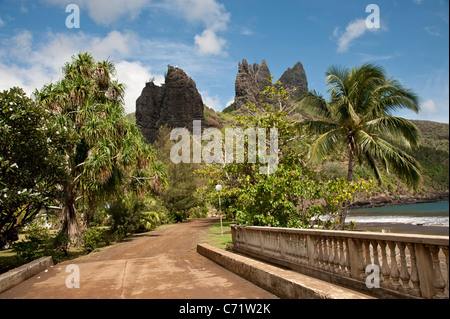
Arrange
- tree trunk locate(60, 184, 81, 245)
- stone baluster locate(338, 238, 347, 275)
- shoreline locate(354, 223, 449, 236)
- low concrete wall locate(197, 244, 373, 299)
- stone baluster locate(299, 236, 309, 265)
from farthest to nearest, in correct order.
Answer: shoreline locate(354, 223, 449, 236) → tree trunk locate(60, 184, 81, 245) → stone baluster locate(299, 236, 309, 265) → stone baluster locate(338, 238, 347, 275) → low concrete wall locate(197, 244, 373, 299)

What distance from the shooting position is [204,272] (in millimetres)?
7621

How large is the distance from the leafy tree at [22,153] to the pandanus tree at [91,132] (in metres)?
3.39

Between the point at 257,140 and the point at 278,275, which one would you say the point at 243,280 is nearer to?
the point at 278,275

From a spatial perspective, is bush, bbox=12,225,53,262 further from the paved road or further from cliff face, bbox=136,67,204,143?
cliff face, bbox=136,67,204,143

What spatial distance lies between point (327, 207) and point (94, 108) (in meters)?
11.1

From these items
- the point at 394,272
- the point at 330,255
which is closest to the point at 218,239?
the point at 330,255

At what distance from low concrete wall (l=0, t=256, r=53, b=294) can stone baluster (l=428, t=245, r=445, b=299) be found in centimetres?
727

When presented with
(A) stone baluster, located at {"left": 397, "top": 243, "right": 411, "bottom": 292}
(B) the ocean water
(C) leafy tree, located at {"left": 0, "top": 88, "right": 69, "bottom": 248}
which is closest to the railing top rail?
(A) stone baluster, located at {"left": 397, "top": 243, "right": 411, "bottom": 292}

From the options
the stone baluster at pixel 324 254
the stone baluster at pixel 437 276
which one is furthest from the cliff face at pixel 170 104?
the stone baluster at pixel 437 276

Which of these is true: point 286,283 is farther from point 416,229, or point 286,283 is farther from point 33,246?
point 416,229

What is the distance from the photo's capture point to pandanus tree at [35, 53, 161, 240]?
1380 centimetres

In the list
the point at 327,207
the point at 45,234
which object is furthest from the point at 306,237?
the point at 45,234

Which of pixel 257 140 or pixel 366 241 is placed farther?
pixel 257 140

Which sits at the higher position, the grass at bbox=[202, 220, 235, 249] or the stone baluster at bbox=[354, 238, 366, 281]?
the stone baluster at bbox=[354, 238, 366, 281]
